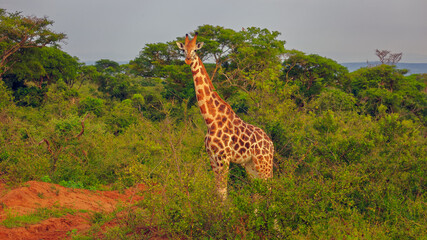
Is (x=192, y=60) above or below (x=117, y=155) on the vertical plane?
above

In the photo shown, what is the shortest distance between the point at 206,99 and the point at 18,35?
58.0 feet

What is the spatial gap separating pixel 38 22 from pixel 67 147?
14308mm

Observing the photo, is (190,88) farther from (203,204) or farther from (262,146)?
(203,204)

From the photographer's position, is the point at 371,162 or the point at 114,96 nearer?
the point at 371,162

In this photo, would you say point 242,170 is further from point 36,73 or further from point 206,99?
point 36,73

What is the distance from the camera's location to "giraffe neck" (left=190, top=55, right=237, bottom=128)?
5.94m

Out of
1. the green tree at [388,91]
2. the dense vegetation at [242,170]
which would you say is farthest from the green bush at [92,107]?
the green tree at [388,91]

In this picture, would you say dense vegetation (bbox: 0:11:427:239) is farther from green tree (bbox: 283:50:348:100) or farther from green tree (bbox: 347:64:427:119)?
green tree (bbox: 283:50:348:100)

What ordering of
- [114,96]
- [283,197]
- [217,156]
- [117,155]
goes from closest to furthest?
[283,197] < [217,156] < [117,155] < [114,96]

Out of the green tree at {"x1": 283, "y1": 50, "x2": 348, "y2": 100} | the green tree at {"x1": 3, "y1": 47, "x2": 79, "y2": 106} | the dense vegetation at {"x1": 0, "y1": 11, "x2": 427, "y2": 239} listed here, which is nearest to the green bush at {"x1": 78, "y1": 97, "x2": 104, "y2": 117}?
the dense vegetation at {"x1": 0, "y1": 11, "x2": 427, "y2": 239}

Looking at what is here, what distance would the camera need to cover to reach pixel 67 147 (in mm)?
9531

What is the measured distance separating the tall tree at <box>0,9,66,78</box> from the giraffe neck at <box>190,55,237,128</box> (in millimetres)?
16018

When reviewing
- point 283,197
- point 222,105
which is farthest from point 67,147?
point 283,197

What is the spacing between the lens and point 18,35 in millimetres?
19297
